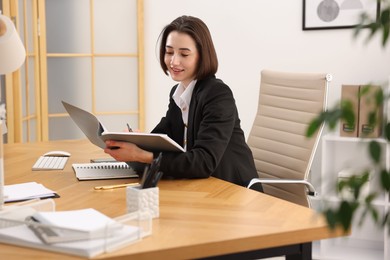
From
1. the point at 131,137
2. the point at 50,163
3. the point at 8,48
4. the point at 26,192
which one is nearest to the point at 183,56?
the point at 131,137

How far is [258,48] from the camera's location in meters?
4.61

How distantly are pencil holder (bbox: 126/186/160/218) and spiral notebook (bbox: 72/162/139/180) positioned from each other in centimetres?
59

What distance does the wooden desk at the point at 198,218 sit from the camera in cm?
155

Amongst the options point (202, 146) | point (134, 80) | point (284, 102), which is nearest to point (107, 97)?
point (134, 80)

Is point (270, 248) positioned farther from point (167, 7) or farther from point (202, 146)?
point (167, 7)

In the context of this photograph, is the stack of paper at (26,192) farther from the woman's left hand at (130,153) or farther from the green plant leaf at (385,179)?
the green plant leaf at (385,179)

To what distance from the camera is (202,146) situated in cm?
242

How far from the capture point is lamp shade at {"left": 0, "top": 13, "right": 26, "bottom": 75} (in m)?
2.11

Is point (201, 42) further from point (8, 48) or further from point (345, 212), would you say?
point (345, 212)

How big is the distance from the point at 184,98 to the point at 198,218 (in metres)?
1.04

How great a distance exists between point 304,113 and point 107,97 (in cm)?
228

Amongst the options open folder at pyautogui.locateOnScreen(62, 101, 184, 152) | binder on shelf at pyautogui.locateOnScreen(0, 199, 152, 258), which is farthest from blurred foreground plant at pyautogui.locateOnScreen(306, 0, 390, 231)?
open folder at pyautogui.locateOnScreen(62, 101, 184, 152)

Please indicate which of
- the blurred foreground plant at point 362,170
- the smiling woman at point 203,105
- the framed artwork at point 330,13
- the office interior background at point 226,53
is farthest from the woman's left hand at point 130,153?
the framed artwork at point 330,13

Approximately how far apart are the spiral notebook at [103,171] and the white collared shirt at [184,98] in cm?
35
